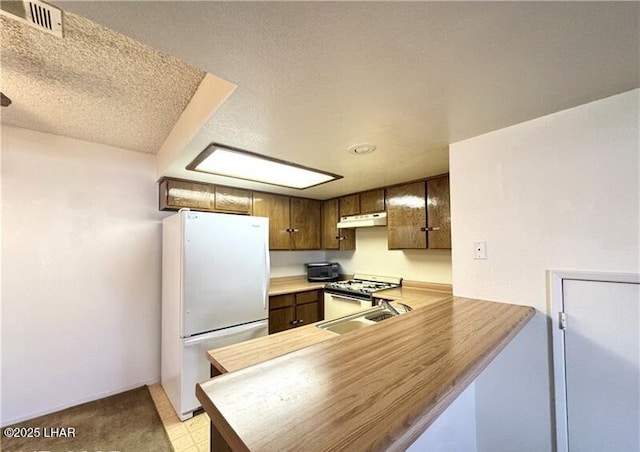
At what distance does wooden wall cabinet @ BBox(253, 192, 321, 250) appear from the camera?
2.98 m

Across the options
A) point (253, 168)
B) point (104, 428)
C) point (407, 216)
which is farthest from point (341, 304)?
point (104, 428)

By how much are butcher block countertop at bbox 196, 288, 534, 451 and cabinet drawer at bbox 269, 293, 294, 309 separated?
1.63m

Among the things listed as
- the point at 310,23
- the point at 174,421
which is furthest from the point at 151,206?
the point at 310,23

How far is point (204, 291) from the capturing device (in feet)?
6.58

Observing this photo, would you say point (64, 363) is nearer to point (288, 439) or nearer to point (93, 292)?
point (93, 292)

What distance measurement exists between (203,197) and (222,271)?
87cm

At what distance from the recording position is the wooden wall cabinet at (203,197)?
7.72 feet

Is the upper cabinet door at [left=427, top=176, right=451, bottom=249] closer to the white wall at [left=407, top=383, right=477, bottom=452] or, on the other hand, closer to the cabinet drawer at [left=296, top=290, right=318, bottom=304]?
the white wall at [left=407, top=383, right=477, bottom=452]

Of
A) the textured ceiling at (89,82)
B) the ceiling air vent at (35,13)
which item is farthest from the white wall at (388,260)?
the ceiling air vent at (35,13)

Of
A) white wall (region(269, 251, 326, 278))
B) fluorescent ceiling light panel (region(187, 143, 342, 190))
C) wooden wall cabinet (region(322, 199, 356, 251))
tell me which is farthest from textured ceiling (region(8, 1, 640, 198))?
white wall (region(269, 251, 326, 278))

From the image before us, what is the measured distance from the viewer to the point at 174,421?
6.20 feet

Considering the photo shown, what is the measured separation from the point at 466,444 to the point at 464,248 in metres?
1.08

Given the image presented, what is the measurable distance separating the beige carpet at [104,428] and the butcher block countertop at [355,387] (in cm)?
140

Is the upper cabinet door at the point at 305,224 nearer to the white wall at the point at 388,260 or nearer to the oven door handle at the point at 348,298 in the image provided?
the white wall at the point at 388,260
